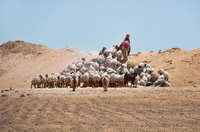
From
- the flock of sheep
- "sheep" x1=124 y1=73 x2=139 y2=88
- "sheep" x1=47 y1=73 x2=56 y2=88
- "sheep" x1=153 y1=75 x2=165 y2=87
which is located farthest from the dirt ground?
"sheep" x1=47 y1=73 x2=56 y2=88

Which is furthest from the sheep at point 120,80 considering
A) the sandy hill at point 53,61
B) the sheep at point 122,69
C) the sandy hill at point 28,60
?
the sandy hill at point 28,60

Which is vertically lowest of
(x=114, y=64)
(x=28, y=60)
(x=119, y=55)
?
(x=114, y=64)

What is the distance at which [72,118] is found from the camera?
1395cm

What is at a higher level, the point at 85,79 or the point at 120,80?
the point at 85,79

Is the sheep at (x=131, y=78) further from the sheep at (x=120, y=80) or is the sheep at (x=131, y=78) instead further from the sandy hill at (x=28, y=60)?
the sandy hill at (x=28, y=60)

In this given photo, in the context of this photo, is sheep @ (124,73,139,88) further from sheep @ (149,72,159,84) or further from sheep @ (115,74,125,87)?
sheep @ (149,72,159,84)

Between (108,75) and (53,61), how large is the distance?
23011 millimetres

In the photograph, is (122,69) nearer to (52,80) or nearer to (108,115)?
(52,80)

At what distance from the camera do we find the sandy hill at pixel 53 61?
39.0 metres

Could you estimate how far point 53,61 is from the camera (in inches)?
2148

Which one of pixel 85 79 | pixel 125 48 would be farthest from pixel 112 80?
pixel 125 48

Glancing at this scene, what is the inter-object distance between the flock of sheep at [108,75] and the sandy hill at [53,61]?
252cm

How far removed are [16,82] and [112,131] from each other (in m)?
38.8

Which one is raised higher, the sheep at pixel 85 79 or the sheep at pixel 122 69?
the sheep at pixel 122 69
